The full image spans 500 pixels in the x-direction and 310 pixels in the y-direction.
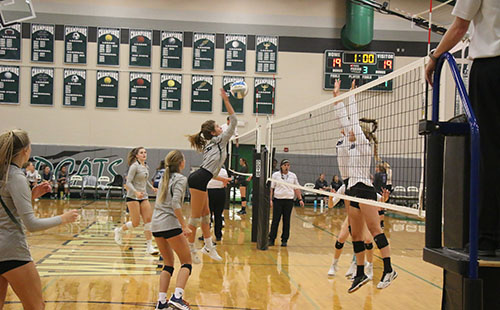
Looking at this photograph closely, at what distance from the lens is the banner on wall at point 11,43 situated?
1806 centimetres

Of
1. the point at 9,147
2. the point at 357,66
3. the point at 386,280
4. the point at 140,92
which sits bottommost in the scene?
the point at 386,280

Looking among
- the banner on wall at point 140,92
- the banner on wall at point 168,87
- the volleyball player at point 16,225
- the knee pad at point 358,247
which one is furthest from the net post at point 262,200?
the banner on wall at point 140,92

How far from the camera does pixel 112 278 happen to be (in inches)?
253

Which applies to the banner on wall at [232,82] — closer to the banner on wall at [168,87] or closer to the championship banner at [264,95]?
the championship banner at [264,95]

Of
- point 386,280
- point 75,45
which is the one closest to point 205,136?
point 386,280

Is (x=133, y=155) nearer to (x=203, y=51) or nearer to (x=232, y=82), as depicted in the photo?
(x=232, y=82)

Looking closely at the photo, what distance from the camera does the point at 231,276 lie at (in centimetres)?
684

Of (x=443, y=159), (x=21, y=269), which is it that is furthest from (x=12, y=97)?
(x=443, y=159)

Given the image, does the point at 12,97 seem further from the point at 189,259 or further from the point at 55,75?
the point at 189,259

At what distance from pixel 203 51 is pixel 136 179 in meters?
11.3

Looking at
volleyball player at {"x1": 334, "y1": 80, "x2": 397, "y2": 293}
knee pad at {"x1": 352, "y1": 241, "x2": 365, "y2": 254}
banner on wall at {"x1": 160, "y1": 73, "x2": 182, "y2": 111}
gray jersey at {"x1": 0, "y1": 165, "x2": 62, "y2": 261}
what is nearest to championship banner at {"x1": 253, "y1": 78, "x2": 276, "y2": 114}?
banner on wall at {"x1": 160, "y1": 73, "x2": 182, "y2": 111}

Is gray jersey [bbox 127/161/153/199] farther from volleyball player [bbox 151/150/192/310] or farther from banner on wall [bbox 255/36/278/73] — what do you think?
banner on wall [bbox 255/36/278/73]

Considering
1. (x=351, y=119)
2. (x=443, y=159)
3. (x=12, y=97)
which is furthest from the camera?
(x=12, y=97)

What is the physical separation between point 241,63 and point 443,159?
16796 mm
